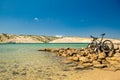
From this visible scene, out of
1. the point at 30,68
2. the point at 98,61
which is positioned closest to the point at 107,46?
the point at 98,61

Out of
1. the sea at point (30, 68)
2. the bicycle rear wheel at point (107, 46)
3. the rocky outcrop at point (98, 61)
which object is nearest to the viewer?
the sea at point (30, 68)

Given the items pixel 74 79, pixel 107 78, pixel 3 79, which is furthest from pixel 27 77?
pixel 107 78

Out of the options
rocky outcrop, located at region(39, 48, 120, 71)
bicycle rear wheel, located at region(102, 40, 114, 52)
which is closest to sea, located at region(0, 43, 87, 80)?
rocky outcrop, located at region(39, 48, 120, 71)

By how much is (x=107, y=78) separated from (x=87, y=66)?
4.24 m

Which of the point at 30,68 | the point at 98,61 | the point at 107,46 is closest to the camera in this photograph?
the point at 30,68

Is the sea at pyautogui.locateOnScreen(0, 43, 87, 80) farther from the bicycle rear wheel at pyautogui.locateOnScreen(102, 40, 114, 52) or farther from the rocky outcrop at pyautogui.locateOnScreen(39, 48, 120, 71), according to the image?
the bicycle rear wheel at pyautogui.locateOnScreen(102, 40, 114, 52)

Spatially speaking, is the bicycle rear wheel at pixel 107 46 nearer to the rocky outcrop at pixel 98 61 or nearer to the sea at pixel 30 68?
the rocky outcrop at pixel 98 61

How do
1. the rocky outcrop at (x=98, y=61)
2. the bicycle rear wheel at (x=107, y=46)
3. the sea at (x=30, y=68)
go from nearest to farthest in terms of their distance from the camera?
1. the sea at (x=30, y=68)
2. the rocky outcrop at (x=98, y=61)
3. the bicycle rear wheel at (x=107, y=46)

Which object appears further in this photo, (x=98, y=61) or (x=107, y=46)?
(x=107, y=46)

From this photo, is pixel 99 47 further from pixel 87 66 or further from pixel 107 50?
pixel 87 66

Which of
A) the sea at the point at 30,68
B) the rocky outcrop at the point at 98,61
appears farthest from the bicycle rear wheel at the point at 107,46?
the sea at the point at 30,68

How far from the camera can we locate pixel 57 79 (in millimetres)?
9969

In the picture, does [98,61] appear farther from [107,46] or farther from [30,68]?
[107,46]

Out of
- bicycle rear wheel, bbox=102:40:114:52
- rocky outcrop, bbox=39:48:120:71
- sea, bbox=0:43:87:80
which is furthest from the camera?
bicycle rear wheel, bbox=102:40:114:52
